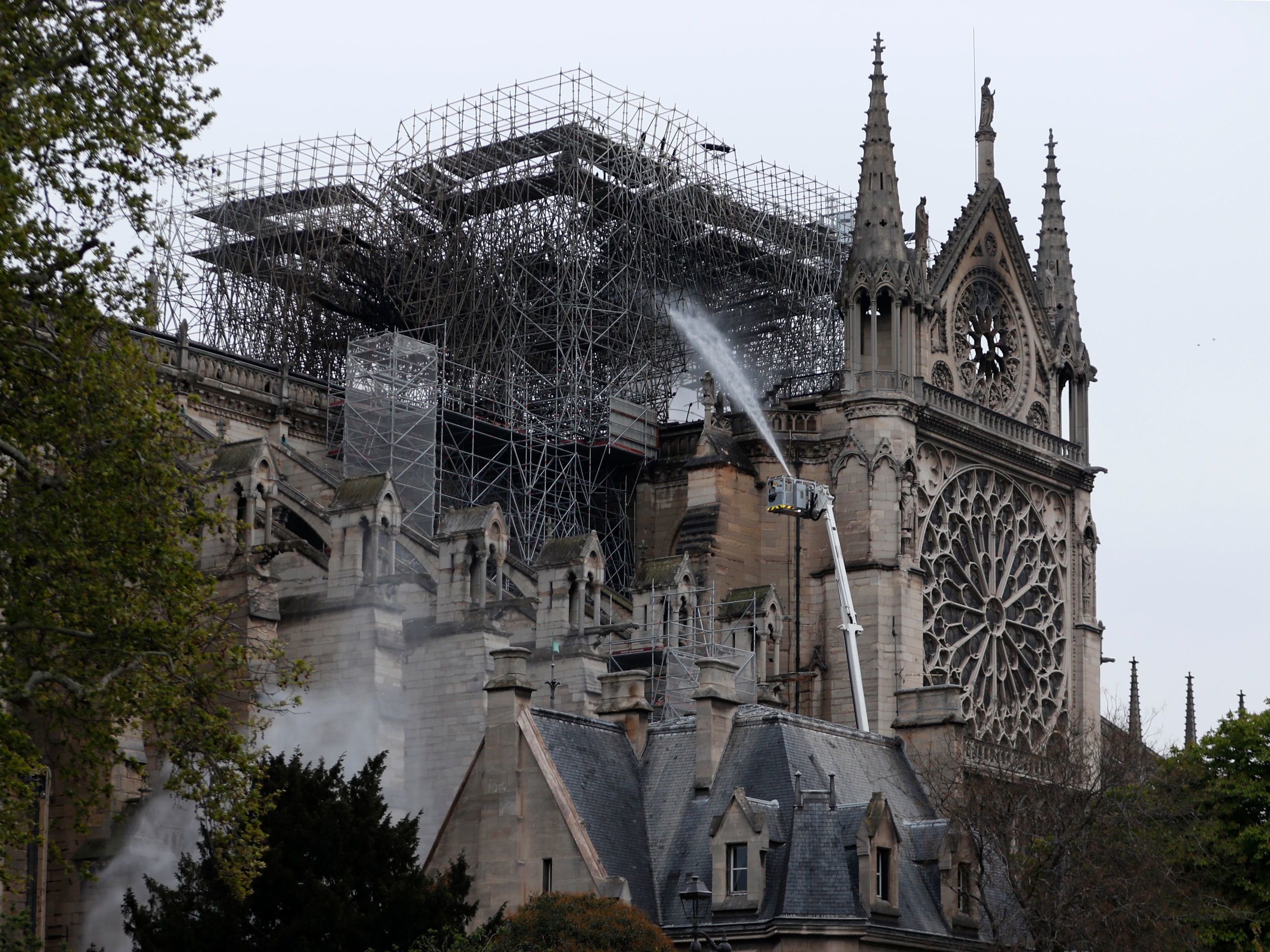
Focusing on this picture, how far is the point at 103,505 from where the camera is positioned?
30.7m

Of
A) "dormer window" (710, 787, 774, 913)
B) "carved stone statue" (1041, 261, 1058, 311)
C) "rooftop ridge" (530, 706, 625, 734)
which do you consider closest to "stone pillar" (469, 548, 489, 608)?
"rooftop ridge" (530, 706, 625, 734)

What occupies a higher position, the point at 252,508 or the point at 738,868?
the point at 252,508

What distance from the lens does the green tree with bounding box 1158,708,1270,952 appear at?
47.4 metres

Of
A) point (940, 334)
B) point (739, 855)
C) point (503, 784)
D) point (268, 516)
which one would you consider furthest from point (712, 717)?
point (940, 334)

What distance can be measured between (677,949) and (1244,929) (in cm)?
1388

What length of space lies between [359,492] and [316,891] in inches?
723

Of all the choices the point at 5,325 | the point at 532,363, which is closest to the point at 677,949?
the point at 5,325

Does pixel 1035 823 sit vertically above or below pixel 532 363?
below

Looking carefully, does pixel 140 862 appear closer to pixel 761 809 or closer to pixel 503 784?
pixel 503 784

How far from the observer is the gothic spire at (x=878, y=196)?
211ft

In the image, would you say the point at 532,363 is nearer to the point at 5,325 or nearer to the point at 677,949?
the point at 677,949

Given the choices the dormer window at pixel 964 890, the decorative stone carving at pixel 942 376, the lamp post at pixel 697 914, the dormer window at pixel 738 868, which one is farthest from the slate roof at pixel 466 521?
the lamp post at pixel 697 914

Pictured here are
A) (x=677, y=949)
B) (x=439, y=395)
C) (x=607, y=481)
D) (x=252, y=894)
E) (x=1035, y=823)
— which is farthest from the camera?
(x=607, y=481)

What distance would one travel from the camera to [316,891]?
3575 cm
